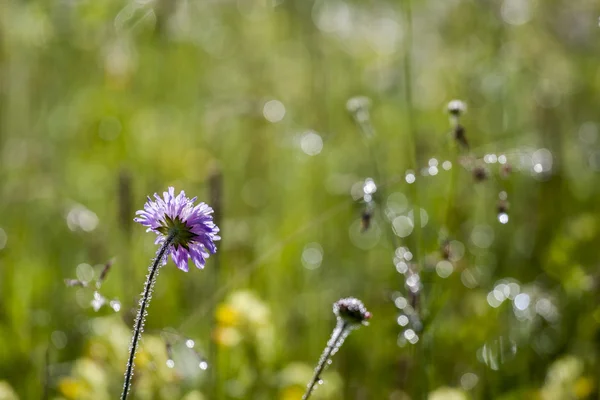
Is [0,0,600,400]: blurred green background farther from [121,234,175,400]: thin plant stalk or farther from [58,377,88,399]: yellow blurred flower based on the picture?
[121,234,175,400]: thin plant stalk

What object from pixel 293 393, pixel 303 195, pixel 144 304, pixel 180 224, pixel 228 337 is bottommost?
pixel 144 304

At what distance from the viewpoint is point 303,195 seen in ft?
10.3

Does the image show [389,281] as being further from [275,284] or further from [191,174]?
[191,174]

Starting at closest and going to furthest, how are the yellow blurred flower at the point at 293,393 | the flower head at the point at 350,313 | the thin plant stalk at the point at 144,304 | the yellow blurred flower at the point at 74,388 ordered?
the thin plant stalk at the point at 144,304 < the flower head at the point at 350,313 < the yellow blurred flower at the point at 74,388 < the yellow blurred flower at the point at 293,393

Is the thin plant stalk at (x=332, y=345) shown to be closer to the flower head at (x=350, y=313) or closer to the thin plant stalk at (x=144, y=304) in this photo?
the flower head at (x=350, y=313)

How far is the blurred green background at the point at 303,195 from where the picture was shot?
6.05 feet

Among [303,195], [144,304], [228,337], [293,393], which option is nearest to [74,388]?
[228,337]

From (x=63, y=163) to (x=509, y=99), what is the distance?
201 centimetres

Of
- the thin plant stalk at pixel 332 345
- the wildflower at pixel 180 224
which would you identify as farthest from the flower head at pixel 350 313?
the wildflower at pixel 180 224

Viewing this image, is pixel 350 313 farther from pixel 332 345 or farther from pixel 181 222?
pixel 181 222

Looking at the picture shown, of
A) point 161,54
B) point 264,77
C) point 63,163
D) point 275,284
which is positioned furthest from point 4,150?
point 275,284

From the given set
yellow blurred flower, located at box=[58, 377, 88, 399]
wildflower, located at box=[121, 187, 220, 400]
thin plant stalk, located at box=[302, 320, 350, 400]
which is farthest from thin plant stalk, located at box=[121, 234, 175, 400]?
yellow blurred flower, located at box=[58, 377, 88, 399]

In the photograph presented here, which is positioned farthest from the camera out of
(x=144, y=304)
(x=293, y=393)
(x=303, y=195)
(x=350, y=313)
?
(x=303, y=195)

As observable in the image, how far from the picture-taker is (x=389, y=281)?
8.39 ft
